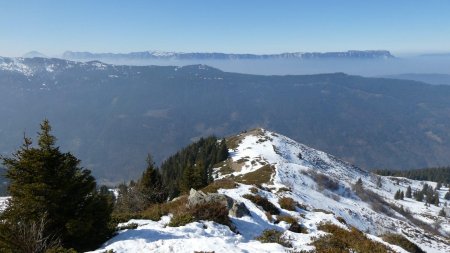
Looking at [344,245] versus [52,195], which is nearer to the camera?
[52,195]

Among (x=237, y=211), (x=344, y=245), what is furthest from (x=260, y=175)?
(x=344, y=245)

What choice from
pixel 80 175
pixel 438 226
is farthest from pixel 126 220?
pixel 438 226

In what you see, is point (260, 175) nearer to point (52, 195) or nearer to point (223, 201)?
point (223, 201)

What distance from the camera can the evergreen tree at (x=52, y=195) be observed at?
44.5 ft

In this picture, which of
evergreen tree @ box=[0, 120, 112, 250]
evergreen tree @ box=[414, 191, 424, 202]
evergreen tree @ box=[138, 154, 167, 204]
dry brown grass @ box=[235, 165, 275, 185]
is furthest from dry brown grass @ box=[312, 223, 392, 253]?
evergreen tree @ box=[414, 191, 424, 202]

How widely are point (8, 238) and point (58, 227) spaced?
2.21 m

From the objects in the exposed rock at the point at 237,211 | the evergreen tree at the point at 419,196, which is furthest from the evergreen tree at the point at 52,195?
the evergreen tree at the point at 419,196

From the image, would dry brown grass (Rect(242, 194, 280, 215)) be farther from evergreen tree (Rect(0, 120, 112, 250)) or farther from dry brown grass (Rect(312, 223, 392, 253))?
evergreen tree (Rect(0, 120, 112, 250))

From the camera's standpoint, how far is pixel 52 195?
544 inches

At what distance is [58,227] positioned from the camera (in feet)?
46.5

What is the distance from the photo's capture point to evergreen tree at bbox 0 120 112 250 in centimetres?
1356

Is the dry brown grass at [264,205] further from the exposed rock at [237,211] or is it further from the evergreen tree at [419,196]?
the evergreen tree at [419,196]

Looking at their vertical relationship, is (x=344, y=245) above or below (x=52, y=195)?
below

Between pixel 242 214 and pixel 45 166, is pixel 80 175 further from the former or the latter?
pixel 242 214
